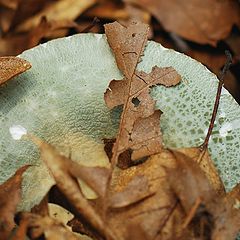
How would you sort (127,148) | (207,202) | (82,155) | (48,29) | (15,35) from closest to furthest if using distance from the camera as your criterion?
(207,202)
(127,148)
(82,155)
(48,29)
(15,35)

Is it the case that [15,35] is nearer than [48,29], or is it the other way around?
[48,29]

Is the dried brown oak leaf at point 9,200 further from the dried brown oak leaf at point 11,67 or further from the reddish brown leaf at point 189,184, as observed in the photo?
the reddish brown leaf at point 189,184

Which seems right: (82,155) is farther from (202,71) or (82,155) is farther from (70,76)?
(202,71)

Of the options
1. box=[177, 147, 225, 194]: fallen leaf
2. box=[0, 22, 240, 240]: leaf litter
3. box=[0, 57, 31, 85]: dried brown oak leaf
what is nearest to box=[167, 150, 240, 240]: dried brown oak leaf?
box=[0, 22, 240, 240]: leaf litter

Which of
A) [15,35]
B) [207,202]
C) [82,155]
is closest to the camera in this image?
[207,202]

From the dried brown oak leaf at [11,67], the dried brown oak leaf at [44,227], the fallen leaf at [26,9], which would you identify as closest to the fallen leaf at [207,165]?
the dried brown oak leaf at [44,227]

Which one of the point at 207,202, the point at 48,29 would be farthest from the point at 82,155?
the point at 48,29
